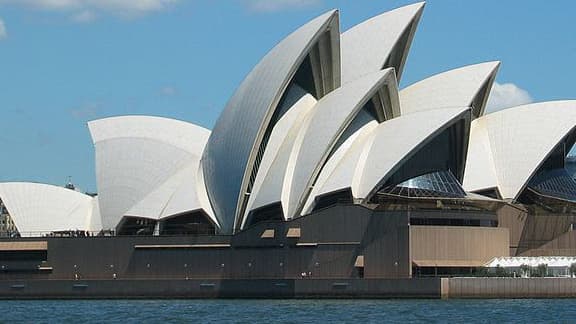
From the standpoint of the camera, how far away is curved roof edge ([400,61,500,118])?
3401 inches

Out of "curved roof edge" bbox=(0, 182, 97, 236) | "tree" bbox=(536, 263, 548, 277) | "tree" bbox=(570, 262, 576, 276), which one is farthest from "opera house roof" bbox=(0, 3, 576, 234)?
"tree" bbox=(570, 262, 576, 276)

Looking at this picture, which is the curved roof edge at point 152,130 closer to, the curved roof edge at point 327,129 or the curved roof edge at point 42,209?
the curved roof edge at point 42,209

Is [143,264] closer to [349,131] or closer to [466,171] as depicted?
[349,131]

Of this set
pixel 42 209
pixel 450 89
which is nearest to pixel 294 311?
pixel 450 89

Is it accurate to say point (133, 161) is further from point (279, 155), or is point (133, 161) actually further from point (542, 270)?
point (542, 270)

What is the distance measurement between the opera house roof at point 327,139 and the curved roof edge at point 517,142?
8 centimetres

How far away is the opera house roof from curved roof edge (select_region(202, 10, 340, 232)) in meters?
0.08

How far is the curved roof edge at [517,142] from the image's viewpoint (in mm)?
86375

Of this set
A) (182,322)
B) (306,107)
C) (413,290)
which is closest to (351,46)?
(306,107)

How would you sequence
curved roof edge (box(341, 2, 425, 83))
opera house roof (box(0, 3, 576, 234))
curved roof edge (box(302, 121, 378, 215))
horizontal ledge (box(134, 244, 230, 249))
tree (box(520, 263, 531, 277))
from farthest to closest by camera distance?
1. curved roof edge (box(341, 2, 425, 83))
2. horizontal ledge (box(134, 244, 230, 249))
3. opera house roof (box(0, 3, 576, 234))
4. curved roof edge (box(302, 121, 378, 215))
5. tree (box(520, 263, 531, 277))

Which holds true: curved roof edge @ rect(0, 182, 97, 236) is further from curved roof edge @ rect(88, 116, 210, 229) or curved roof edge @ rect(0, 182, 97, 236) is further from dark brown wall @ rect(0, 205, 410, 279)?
dark brown wall @ rect(0, 205, 410, 279)

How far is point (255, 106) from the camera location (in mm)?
81938

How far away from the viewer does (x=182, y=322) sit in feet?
197

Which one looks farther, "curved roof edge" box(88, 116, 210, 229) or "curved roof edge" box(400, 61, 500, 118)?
"curved roof edge" box(88, 116, 210, 229)
